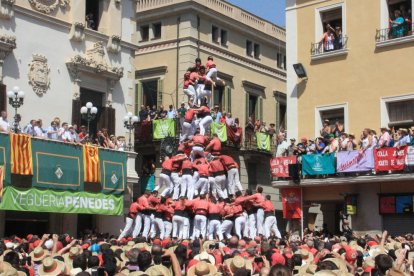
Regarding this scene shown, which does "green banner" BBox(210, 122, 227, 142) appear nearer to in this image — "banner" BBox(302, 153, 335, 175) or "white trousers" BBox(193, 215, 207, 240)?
"banner" BBox(302, 153, 335, 175)

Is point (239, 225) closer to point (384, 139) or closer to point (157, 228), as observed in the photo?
point (157, 228)

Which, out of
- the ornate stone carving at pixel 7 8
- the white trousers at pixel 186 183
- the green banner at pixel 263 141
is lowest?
the white trousers at pixel 186 183

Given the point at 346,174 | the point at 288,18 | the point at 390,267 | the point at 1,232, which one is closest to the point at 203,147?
the point at 346,174

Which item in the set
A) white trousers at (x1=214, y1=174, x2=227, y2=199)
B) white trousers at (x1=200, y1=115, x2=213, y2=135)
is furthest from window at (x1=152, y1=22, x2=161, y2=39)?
white trousers at (x1=214, y1=174, x2=227, y2=199)

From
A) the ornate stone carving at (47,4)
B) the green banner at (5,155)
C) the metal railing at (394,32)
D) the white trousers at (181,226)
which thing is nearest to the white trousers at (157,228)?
the white trousers at (181,226)

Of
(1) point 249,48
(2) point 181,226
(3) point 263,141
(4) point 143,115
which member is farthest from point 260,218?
(1) point 249,48

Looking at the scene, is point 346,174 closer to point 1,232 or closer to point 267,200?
point 267,200

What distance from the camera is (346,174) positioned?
1057 inches

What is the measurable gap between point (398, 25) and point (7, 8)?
48.4 feet

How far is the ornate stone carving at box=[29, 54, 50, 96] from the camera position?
28016 mm

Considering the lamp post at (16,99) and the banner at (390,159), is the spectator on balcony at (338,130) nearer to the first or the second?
the banner at (390,159)

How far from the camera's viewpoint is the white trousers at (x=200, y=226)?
20.9m

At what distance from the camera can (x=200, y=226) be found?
68.8 feet

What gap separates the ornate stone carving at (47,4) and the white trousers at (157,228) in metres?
11.2
